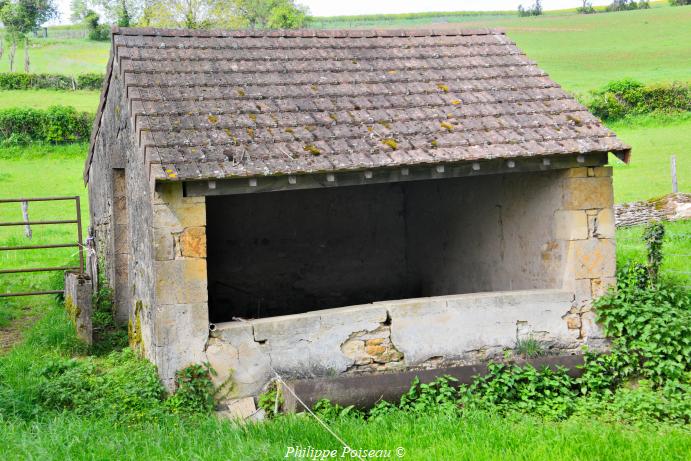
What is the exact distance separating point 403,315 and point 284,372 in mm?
1281

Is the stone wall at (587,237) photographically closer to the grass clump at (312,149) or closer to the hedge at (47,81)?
the grass clump at (312,149)

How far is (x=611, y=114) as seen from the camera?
25688mm

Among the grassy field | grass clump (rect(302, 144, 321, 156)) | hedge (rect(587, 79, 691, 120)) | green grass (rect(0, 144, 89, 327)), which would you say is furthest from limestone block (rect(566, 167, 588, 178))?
hedge (rect(587, 79, 691, 120))

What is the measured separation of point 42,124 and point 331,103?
19642mm

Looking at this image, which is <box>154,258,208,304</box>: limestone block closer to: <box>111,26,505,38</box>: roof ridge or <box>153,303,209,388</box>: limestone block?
<box>153,303,209,388</box>: limestone block

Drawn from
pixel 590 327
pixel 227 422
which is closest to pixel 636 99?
pixel 590 327

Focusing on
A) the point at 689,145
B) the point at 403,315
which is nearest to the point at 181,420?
the point at 403,315

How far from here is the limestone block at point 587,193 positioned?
8570mm

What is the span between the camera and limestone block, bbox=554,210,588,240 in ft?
28.0

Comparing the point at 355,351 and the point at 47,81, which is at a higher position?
the point at 47,81

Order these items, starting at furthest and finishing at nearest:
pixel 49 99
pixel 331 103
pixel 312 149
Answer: pixel 49 99 → pixel 331 103 → pixel 312 149

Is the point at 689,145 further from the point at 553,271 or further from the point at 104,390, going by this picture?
the point at 104,390

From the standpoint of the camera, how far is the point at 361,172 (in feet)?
26.2

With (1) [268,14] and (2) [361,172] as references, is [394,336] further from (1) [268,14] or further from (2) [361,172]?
(1) [268,14]
